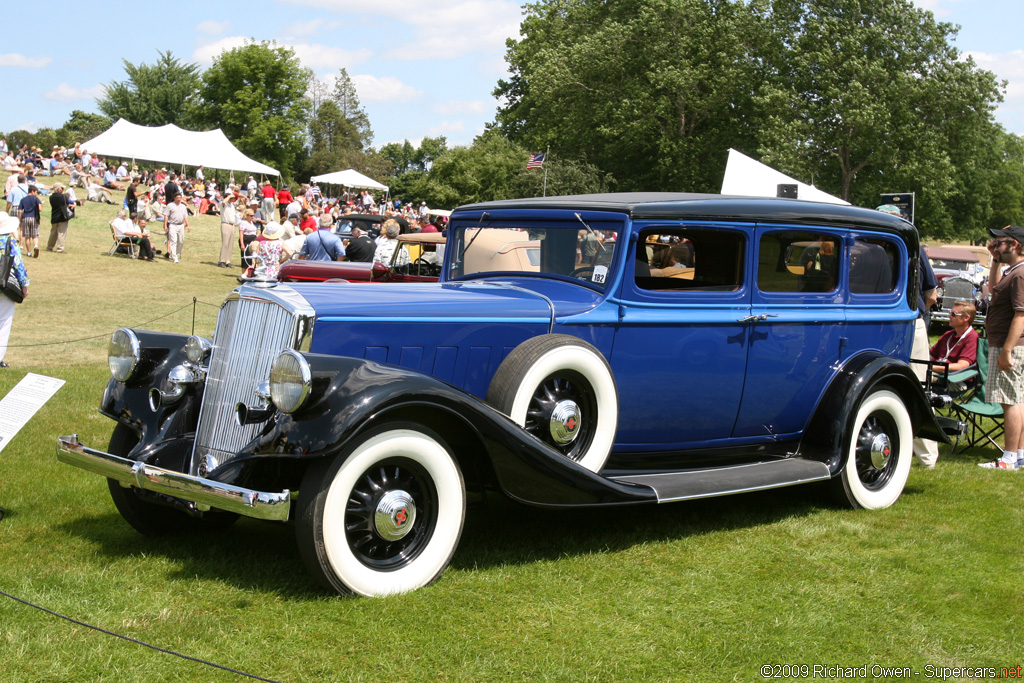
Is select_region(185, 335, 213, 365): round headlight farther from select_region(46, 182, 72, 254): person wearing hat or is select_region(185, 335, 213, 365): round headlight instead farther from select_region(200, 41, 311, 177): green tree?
select_region(200, 41, 311, 177): green tree

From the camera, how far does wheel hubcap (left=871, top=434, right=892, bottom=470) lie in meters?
5.60

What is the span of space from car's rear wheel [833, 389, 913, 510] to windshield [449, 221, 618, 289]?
1.96 m

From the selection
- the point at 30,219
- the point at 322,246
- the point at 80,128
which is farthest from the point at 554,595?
the point at 80,128

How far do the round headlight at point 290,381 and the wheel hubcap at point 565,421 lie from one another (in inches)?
52.4

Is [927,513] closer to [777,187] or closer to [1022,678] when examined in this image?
[1022,678]

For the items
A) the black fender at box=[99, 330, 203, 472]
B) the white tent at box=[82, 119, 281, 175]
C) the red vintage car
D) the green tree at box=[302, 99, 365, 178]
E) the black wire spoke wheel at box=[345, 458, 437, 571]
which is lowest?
the black wire spoke wheel at box=[345, 458, 437, 571]

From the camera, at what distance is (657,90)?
36.6m

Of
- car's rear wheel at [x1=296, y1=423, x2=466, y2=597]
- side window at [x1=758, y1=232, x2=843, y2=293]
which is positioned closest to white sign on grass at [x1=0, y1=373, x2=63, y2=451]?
car's rear wheel at [x1=296, y1=423, x2=466, y2=597]

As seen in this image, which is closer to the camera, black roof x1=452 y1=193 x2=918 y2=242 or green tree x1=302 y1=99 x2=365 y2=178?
black roof x1=452 y1=193 x2=918 y2=242

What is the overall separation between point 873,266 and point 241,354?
13.5ft

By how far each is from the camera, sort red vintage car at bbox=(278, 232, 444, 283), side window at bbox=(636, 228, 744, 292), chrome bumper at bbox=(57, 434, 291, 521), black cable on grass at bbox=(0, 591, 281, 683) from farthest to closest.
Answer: red vintage car at bbox=(278, 232, 444, 283) < side window at bbox=(636, 228, 744, 292) < chrome bumper at bbox=(57, 434, 291, 521) < black cable on grass at bbox=(0, 591, 281, 683)

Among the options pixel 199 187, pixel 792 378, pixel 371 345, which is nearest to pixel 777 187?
pixel 792 378

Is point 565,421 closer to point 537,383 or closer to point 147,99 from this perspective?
point 537,383

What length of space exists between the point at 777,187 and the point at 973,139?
25.4m
